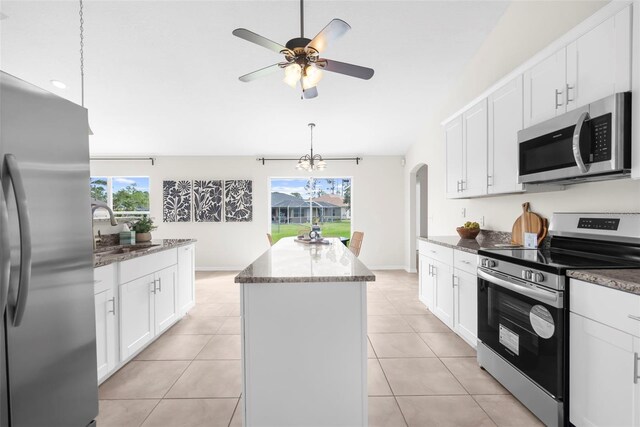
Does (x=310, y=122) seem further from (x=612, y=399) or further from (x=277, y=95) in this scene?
(x=612, y=399)

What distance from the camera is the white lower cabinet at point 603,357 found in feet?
4.24

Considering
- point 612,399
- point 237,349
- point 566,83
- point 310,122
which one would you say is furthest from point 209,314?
point 566,83

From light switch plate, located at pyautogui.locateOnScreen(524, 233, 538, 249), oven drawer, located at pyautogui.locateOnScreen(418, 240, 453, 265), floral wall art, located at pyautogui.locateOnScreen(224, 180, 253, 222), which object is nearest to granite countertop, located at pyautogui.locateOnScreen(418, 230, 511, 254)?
A: oven drawer, located at pyautogui.locateOnScreen(418, 240, 453, 265)

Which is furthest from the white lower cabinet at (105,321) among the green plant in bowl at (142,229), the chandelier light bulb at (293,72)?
the chandelier light bulb at (293,72)

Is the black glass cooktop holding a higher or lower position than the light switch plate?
lower

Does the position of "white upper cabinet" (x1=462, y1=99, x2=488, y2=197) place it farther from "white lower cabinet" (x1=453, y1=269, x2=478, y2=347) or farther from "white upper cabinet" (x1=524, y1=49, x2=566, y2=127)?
"white lower cabinet" (x1=453, y1=269, x2=478, y2=347)

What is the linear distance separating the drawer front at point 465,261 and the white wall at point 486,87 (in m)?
0.77

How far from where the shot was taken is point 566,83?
2.05 meters

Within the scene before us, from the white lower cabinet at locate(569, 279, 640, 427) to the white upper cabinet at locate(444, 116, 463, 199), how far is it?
2130mm

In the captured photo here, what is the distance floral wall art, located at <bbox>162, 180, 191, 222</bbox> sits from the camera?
636cm

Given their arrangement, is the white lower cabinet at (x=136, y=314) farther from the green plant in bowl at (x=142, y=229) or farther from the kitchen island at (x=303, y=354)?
the kitchen island at (x=303, y=354)

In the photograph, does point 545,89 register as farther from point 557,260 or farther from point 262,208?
point 262,208

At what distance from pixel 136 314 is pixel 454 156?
3.69m

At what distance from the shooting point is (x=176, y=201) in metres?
6.38
